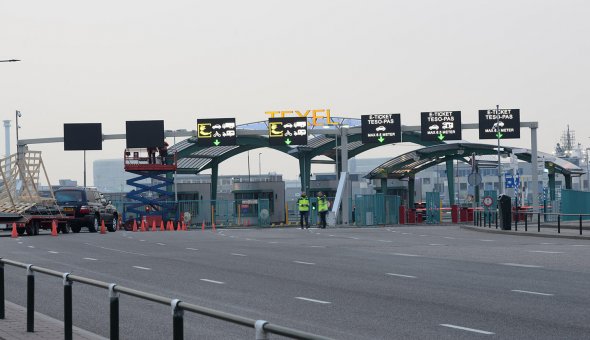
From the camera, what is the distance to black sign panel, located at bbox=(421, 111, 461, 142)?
5728 centimetres

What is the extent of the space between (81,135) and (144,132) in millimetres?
3454

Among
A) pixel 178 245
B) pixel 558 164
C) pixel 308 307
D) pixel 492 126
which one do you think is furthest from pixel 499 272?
pixel 558 164

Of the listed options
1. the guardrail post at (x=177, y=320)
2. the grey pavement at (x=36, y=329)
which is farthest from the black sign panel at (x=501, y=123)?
the guardrail post at (x=177, y=320)

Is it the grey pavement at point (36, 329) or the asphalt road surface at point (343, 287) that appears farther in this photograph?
the asphalt road surface at point (343, 287)

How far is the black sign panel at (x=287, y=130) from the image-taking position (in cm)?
5800

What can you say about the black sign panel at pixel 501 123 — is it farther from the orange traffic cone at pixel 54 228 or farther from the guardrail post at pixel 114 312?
the guardrail post at pixel 114 312

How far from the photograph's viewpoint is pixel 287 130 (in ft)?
191

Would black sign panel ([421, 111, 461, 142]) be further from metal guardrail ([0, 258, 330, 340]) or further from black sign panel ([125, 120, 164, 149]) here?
metal guardrail ([0, 258, 330, 340])

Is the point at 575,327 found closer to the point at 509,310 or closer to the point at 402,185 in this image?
the point at 509,310


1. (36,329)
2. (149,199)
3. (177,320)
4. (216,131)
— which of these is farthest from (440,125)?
(177,320)

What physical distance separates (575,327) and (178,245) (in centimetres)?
2098

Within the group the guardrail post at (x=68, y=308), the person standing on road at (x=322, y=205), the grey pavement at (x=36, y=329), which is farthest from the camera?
the person standing on road at (x=322, y=205)

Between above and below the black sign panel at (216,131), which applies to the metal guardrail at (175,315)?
below

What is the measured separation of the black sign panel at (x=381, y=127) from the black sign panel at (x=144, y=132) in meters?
11.3
